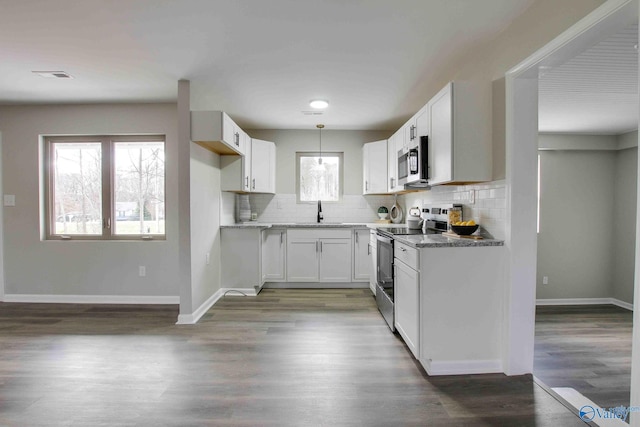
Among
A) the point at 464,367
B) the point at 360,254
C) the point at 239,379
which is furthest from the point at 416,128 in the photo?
the point at 239,379

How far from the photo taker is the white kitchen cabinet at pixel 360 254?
4426 mm

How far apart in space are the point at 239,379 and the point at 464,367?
154 cm

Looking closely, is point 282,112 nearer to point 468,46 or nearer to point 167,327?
point 468,46

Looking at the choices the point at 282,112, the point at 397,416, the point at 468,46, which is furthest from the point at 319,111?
the point at 397,416

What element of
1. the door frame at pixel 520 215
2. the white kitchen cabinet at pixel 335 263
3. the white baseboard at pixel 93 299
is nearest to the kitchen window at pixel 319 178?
the white kitchen cabinet at pixel 335 263

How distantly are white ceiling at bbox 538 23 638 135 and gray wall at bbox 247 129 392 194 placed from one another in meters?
2.29

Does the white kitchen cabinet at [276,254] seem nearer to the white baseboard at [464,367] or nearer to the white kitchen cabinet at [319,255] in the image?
the white kitchen cabinet at [319,255]

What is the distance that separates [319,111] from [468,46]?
196 cm

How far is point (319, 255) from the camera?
4441 mm

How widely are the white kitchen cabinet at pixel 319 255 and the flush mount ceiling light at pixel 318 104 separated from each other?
164cm

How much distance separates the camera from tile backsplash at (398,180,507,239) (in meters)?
2.24

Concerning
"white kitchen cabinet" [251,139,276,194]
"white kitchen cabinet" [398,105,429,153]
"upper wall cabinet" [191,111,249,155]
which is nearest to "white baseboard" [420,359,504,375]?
"white kitchen cabinet" [398,105,429,153]

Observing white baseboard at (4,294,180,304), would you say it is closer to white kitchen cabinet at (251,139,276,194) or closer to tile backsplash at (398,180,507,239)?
white kitchen cabinet at (251,139,276,194)

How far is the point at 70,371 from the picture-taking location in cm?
225
